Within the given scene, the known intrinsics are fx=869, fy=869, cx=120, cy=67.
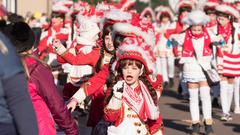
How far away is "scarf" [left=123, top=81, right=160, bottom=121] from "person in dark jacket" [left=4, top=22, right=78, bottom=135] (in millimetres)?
1129

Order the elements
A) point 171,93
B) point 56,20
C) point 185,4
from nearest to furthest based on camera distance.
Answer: point 56,20
point 185,4
point 171,93

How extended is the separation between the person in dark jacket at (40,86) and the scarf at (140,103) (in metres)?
1.13

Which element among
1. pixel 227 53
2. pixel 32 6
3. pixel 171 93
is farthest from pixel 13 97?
pixel 32 6

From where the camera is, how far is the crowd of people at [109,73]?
5074 mm

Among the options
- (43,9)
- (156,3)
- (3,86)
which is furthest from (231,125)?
(156,3)

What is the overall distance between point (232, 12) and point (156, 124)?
7144 millimetres

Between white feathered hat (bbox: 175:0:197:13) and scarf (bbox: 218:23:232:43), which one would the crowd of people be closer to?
scarf (bbox: 218:23:232:43)

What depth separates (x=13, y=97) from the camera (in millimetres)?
4918

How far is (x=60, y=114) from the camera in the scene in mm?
6219

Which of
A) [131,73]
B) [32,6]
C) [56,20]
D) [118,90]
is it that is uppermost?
[32,6]

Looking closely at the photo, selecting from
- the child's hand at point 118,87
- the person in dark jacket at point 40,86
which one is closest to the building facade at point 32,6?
the child's hand at point 118,87

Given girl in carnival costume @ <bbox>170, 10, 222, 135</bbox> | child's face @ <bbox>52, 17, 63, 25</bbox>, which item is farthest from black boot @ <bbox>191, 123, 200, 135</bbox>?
child's face @ <bbox>52, 17, 63, 25</bbox>

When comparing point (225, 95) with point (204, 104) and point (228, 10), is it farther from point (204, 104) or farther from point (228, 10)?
point (204, 104)

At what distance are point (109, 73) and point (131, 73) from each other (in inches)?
31.0
